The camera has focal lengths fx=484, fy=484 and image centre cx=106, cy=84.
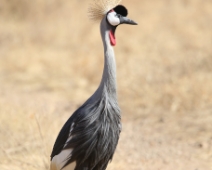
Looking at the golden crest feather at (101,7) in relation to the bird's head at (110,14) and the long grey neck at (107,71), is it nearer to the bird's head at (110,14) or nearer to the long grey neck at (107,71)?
the bird's head at (110,14)

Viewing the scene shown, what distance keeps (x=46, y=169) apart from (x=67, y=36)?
5.71 m

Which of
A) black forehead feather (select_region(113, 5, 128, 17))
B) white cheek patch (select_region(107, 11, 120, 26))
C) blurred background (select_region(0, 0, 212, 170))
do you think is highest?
black forehead feather (select_region(113, 5, 128, 17))

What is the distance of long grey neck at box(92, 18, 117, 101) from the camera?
2.78m

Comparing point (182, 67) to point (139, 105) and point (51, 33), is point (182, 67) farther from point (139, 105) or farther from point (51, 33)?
point (51, 33)

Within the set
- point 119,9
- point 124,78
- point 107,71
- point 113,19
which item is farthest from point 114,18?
point 124,78

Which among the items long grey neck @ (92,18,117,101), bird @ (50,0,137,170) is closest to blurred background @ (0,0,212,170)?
bird @ (50,0,137,170)

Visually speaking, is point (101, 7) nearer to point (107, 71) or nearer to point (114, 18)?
point (114, 18)

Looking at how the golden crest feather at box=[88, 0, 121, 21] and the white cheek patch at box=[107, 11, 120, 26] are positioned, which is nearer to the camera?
the white cheek patch at box=[107, 11, 120, 26]

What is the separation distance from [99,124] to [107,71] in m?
0.31

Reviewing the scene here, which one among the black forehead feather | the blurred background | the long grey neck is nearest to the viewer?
the long grey neck

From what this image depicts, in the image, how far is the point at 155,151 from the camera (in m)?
4.46

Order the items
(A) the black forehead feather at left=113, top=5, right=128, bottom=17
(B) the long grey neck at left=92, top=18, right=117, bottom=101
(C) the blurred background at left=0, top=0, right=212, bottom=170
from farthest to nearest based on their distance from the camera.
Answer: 1. (C) the blurred background at left=0, top=0, right=212, bottom=170
2. (A) the black forehead feather at left=113, top=5, right=128, bottom=17
3. (B) the long grey neck at left=92, top=18, right=117, bottom=101

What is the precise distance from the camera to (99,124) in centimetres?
281

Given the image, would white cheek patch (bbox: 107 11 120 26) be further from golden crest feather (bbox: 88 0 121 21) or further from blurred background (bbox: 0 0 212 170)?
blurred background (bbox: 0 0 212 170)
